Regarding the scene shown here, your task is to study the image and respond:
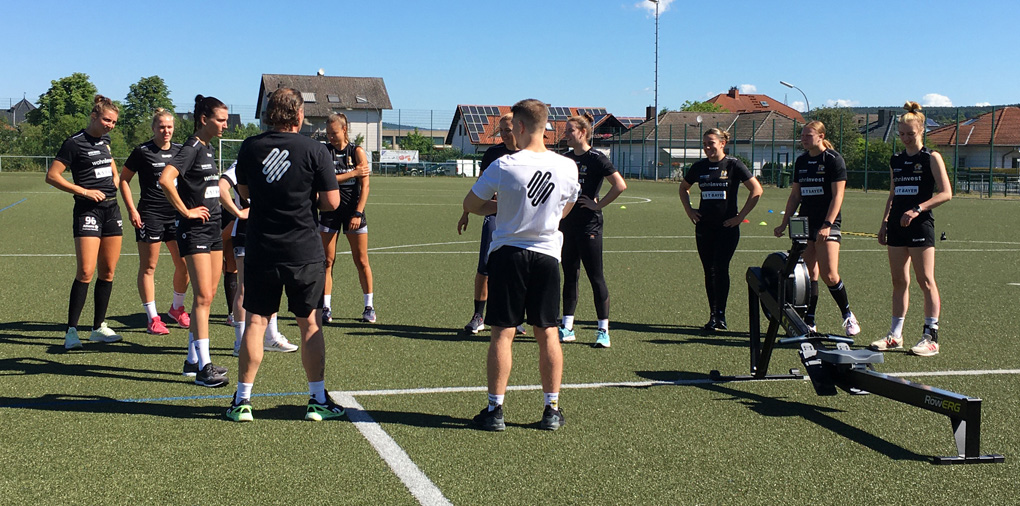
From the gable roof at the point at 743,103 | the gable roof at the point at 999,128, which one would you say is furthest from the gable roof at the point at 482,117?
the gable roof at the point at 999,128

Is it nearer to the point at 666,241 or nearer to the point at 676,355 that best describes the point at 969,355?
the point at 676,355

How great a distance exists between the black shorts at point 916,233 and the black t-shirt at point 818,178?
1.88 ft

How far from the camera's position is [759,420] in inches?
208

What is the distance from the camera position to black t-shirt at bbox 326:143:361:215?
320 inches

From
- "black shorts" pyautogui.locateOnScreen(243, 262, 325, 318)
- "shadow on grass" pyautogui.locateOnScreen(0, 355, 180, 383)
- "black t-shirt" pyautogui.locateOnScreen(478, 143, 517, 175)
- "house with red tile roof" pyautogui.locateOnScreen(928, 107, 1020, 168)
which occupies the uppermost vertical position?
"house with red tile roof" pyautogui.locateOnScreen(928, 107, 1020, 168)

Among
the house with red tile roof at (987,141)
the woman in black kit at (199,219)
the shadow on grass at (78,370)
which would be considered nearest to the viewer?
the woman in black kit at (199,219)

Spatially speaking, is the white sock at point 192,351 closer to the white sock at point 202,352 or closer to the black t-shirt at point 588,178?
the white sock at point 202,352

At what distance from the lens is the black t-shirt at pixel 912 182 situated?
7.29 m

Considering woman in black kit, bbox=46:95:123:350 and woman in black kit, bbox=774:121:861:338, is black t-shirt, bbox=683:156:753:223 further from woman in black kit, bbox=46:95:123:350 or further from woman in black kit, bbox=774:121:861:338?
woman in black kit, bbox=46:95:123:350

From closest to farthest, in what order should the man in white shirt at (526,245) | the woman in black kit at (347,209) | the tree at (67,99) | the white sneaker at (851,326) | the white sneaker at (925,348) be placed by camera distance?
1. the man in white shirt at (526,245)
2. the white sneaker at (925,348)
3. the white sneaker at (851,326)
4. the woman in black kit at (347,209)
5. the tree at (67,99)

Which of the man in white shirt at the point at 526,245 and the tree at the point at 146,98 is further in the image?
the tree at the point at 146,98

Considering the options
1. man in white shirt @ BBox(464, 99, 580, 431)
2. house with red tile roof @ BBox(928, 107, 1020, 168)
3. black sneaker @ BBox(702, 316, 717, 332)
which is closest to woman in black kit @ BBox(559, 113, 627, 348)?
black sneaker @ BBox(702, 316, 717, 332)

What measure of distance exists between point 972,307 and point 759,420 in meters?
5.20

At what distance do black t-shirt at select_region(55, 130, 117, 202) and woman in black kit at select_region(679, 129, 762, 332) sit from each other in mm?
4937
